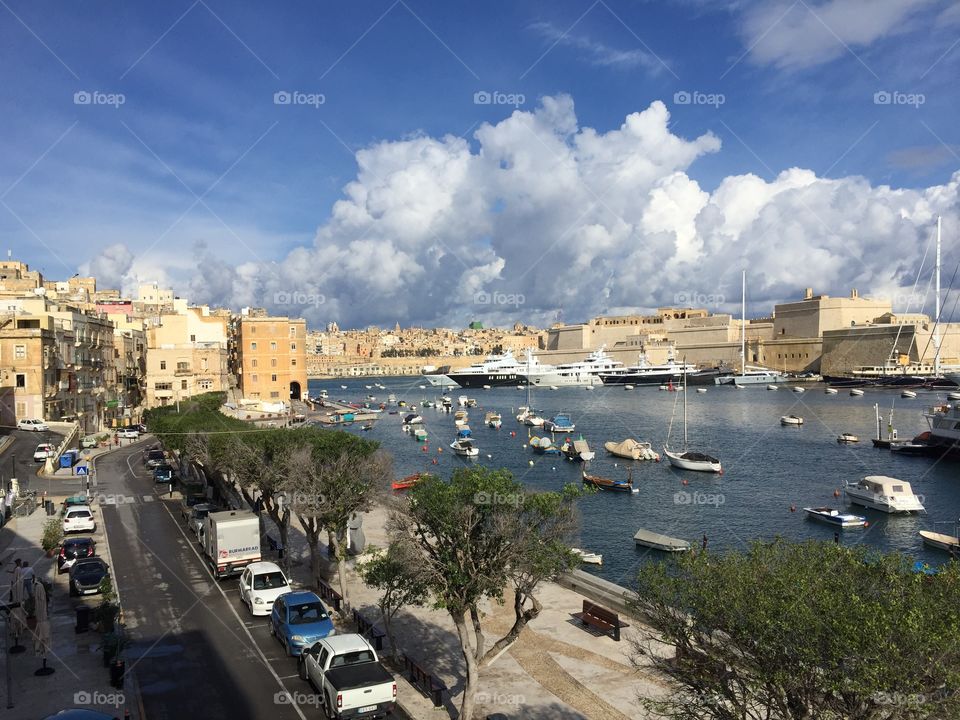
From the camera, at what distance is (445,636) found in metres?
12.1

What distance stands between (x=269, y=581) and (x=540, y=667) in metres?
5.32

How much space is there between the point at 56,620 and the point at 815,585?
1246 centimetres

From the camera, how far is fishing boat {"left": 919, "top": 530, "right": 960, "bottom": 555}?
67.8ft

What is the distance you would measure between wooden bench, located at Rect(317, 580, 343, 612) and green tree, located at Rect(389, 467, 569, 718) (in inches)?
182

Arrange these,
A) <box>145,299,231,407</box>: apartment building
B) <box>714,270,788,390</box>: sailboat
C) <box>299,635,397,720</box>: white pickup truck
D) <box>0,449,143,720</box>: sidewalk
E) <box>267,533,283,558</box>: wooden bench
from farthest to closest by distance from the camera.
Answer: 1. <box>714,270,788,390</box>: sailboat
2. <box>145,299,231,407</box>: apartment building
3. <box>267,533,283,558</box>: wooden bench
4. <box>0,449,143,720</box>: sidewalk
5. <box>299,635,397,720</box>: white pickup truck

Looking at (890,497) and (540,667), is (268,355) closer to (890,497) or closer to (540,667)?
(890,497)

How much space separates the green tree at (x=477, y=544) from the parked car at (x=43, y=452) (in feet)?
88.7

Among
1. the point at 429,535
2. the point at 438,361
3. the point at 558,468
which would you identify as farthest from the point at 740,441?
the point at 438,361

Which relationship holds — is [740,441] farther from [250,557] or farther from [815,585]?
[815,585]

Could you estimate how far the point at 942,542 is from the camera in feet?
69.9

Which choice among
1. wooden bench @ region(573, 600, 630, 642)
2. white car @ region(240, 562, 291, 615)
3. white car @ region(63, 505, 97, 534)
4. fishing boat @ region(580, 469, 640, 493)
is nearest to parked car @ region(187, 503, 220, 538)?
white car @ region(63, 505, 97, 534)

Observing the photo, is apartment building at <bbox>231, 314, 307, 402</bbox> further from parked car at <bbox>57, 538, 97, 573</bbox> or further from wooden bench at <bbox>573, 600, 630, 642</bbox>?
wooden bench at <bbox>573, 600, 630, 642</bbox>

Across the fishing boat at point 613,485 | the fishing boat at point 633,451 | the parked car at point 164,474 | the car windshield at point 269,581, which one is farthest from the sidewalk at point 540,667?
the fishing boat at point 633,451

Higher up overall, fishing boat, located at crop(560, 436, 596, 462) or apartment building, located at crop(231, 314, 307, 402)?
apartment building, located at crop(231, 314, 307, 402)
